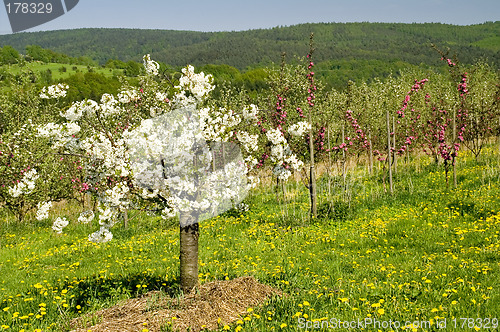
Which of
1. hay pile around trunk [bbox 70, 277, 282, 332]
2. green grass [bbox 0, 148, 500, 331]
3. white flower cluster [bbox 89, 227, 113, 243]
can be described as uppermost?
white flower cluster [bbox 89, 227, 113, 243]

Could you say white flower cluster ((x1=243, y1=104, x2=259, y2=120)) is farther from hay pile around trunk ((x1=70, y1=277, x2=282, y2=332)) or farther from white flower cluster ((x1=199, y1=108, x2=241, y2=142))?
hay pile around trunk ((x1=70, y1=277, x2=282, y2=332))

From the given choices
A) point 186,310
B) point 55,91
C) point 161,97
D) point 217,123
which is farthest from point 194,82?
point 186,310

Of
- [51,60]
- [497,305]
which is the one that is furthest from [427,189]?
[51,60]

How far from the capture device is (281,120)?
1419cm

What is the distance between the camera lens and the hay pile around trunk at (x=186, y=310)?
212 inches

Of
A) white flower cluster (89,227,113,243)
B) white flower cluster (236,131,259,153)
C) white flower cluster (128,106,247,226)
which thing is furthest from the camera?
white flower cluster (236,131,259,153)

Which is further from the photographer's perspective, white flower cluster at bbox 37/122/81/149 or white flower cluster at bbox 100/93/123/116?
white flower cluster at bbox 100/93/123/116

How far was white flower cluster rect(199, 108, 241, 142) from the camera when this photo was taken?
573 cm

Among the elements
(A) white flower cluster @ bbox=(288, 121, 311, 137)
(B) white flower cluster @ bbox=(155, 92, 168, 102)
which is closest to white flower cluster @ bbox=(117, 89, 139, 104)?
(B) white flower cluster @ bbox=(155, 92, 168, 102)

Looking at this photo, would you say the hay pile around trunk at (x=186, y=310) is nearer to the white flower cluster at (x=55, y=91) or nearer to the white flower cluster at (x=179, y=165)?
the white flower cluster at (x=179, y=165)

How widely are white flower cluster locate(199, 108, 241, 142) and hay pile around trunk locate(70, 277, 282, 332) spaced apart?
8.68 feet

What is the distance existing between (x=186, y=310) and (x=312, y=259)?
13.4ft

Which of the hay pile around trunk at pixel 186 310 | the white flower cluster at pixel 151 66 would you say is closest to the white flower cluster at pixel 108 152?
the white flower cluster at pixel 151 66

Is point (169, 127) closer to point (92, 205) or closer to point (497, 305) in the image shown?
point (497, 305)
